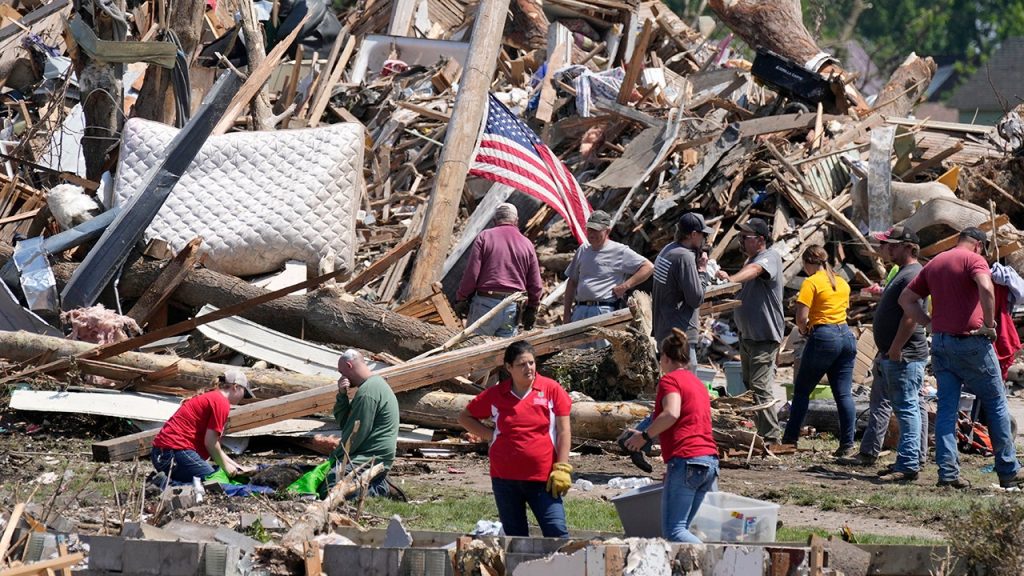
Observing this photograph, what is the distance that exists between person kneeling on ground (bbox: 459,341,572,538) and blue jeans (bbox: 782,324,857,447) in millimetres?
3802

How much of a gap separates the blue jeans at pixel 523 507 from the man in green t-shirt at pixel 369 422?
6.04 ft

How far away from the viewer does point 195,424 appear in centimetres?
881

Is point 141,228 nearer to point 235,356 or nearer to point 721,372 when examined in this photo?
point 235,356

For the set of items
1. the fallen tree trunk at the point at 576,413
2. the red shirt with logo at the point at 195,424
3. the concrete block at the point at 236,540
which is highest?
the fallen tree trunk at the point at 576,413

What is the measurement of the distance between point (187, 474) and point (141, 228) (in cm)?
483

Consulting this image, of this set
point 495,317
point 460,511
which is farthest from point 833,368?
point 460,511

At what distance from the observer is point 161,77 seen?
15344mm

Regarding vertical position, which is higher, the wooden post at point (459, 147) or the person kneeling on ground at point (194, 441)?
the wooden post at point (459, 147)

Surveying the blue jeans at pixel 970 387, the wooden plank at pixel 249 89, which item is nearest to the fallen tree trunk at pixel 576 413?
the blue jeans at pixel 970 387

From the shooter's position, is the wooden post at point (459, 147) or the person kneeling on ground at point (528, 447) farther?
the wooden post at point (459, 147)

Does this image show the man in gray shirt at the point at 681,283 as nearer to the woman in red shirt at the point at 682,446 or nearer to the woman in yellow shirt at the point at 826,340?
the woman in yellow shirt at the point at 826,340

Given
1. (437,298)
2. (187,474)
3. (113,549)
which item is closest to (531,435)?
(113,549)

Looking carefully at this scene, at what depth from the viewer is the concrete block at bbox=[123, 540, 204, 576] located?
6270mm

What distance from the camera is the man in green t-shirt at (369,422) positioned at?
337 inches
